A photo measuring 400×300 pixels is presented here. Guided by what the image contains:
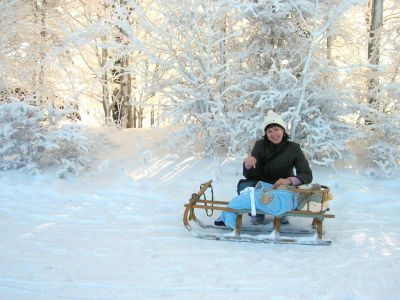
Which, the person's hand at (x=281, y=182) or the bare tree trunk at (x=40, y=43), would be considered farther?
the bare tree trunk at (x=40, y=43)

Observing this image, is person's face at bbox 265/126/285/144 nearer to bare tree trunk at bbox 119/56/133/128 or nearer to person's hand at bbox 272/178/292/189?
person's hand at bbox 272/178/292/189

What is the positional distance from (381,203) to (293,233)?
5.66ft

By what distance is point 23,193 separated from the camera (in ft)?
21.1

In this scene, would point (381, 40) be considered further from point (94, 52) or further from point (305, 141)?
point (94, 52)

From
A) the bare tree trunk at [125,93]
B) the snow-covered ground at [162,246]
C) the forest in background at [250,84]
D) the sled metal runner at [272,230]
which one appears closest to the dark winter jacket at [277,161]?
the sled metal runner at [272,230]

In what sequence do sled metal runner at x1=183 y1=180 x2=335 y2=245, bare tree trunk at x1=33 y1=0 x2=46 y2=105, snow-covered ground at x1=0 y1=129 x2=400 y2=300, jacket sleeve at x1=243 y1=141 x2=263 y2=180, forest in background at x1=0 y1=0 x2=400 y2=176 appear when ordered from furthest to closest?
bare tree trunk at x1=33 y1=0 x2=46 y2=105 → forest in background at x1=0 y1=0 x2=400 y2=176 → jacket sleeve at x1=243 y1=141 x2=263 y2=180 → sled metal runner at x1=183 y1=180 x2=335 y2=245 → snow-covered ground at x1=0 y1=129 x2=400 y2=300

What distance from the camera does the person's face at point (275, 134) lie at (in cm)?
513

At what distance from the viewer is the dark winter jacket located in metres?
5.11

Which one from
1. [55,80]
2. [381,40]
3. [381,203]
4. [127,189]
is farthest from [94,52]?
[381,203]

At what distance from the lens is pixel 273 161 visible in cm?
521

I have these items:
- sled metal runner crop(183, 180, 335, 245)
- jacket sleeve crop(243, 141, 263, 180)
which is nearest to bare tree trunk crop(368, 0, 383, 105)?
jacket sleeve crop(243, 141, 263, 180)

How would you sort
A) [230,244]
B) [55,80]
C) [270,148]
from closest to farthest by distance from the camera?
[230,244], [270,148], [55,80]

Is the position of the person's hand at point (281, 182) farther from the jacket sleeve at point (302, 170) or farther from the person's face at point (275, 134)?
the person's face at point (275, 134)

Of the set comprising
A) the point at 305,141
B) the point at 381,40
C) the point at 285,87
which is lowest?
the point at 305,141
